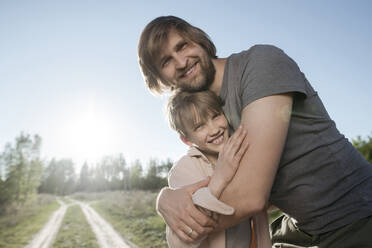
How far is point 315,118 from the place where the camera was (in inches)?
53.4

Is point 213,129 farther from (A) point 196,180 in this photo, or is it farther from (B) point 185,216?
(B) point 185,216

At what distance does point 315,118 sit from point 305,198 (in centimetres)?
49

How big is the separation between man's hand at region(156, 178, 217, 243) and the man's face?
935 millimetres

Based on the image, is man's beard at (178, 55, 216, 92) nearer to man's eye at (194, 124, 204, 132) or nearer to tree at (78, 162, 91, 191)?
man's eye at (194, 124, 204, 132)

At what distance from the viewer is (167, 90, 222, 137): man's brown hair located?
6.13 ft

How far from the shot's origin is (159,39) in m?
2.08

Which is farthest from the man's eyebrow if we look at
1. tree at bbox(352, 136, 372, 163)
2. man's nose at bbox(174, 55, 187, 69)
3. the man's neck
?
tree at bbox(352, 136, 372, 163)

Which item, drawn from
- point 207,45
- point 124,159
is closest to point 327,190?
point 207,45

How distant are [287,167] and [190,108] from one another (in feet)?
3.07

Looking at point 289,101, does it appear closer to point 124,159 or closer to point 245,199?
point 245,199

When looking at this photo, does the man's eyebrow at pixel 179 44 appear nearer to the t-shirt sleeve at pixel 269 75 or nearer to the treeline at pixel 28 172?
the t-shirt sleeve at pixel 269 75

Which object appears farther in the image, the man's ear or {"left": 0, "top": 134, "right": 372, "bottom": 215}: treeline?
{"left": 0, "top": 134, "right": 372, "bottom": 215}: treeline

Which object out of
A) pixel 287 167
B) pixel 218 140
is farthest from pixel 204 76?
pixel 287 167

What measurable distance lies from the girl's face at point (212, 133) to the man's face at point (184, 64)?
0.29 metres
